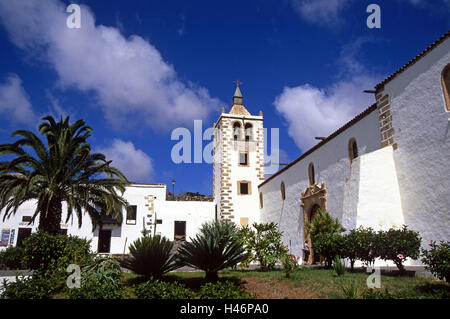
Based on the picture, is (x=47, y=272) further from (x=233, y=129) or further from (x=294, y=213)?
(x=233, y=129)

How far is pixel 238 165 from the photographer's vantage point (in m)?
25.7

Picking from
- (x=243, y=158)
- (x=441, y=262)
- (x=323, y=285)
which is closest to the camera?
(x=441, y=262)

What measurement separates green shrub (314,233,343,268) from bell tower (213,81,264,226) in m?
13.3

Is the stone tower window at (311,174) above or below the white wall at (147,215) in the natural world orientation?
above

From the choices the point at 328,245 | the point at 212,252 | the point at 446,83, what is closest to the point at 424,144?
the point at 446,83

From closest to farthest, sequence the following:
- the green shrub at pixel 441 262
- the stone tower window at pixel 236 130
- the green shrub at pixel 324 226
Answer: the green shrub at pixel 441 262, the green shrub at pixel 324 226, the stone tower window at pixel 236 130

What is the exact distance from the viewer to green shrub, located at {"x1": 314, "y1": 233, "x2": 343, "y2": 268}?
10.2 meters

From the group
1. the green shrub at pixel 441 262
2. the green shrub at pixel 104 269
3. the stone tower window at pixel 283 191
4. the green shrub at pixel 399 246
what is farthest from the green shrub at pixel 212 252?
the stone tower window at pixel 283 191

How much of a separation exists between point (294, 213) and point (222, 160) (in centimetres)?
821

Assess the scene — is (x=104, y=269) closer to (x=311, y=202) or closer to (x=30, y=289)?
(x=30, y=289)

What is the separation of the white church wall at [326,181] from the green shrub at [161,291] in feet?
21.3

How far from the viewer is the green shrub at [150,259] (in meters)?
8.27

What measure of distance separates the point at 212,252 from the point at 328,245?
4172 mm

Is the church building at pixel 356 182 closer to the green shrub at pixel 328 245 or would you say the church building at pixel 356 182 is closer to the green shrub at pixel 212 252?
the green shrub at pixel 328 245
